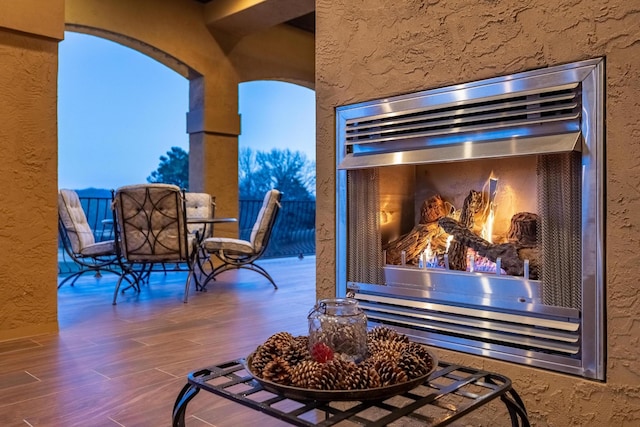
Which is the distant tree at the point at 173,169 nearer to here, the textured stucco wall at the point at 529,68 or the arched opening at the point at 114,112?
the arched opening at the point at 114,112

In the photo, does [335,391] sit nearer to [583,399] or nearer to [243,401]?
[243,401]

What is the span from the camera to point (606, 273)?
1333 millimetres

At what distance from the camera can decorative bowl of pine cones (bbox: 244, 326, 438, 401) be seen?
908mm

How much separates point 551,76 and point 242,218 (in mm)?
6996

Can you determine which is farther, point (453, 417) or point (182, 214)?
point (182, 214)

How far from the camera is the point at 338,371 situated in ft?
3.05

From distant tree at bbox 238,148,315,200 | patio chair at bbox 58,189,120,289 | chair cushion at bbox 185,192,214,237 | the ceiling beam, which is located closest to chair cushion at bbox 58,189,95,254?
patio chair at bbox 58,189,120,289

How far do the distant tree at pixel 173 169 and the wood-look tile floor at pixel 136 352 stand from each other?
4.22 metres

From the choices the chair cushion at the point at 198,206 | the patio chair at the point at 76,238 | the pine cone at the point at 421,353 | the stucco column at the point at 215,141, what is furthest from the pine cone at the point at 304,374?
the stucco column at the point at 215,141

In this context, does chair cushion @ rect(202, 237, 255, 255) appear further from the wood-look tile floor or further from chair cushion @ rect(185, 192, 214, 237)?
chair cushion @ rect(185, 192, 214, 237)

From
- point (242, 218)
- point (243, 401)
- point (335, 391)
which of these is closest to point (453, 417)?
point (335, 391)

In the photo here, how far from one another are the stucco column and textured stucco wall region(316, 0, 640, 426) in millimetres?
4515

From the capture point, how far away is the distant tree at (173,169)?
346 inches

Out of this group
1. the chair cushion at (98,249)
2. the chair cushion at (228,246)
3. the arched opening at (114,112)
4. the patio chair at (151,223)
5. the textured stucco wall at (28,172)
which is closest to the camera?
the textured stucco wall at (28,172)
